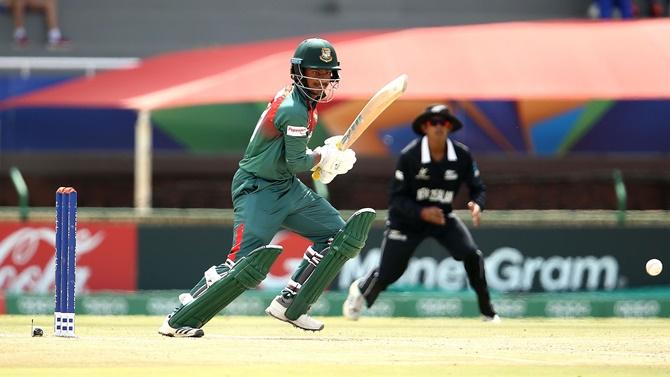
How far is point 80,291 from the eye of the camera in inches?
580

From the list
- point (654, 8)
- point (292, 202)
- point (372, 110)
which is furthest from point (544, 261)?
point (654, 8)

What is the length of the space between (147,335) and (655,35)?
388 inches

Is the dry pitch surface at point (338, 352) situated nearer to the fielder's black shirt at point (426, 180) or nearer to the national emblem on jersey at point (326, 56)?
the fielder's black shirt at point (426, 180)

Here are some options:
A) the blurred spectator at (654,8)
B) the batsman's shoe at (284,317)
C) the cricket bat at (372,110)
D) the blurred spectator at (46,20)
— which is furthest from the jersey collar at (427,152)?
the blurred spectator at (654,8)

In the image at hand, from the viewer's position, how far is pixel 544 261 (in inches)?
593

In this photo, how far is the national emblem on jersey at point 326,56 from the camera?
9.26 m

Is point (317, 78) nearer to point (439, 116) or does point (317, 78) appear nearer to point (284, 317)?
point (284, 317)

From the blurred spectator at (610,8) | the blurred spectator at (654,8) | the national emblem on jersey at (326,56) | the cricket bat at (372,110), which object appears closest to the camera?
the national emblem on jersey at (326,56)

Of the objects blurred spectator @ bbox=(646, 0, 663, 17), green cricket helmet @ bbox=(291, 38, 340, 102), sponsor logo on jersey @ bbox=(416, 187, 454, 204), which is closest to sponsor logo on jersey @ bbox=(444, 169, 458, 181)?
sponsor logo on jersey @ bbox=(416, 187, 454, 204)

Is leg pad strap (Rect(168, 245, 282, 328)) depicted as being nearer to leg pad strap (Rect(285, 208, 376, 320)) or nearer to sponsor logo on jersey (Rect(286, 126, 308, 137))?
leg pad strap (Rect(285, 208, 376, 320))

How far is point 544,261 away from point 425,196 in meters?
3.55

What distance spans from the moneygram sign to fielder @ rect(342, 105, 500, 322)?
294 centimetres

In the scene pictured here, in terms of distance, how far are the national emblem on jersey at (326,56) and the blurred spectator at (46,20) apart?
11.3m

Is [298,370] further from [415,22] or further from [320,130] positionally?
[415,22]
